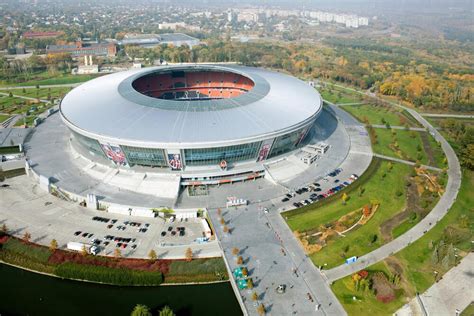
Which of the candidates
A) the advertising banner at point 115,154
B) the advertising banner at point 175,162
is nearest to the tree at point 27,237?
the advertising banner at point 115,154

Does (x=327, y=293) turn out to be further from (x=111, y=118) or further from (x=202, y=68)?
(x=202, y=68)

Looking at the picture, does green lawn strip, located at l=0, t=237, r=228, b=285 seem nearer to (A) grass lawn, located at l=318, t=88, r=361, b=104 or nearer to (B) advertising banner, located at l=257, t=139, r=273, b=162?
(B) advertising banner, located at l=257, t=139, r=273, b=162

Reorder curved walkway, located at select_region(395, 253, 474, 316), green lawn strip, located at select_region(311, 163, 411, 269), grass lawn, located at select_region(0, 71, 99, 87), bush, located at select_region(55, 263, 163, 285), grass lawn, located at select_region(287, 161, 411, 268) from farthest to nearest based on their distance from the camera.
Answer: grass lawn, located at select_region(0, 71, 99, 87) → grass lawn, located at select_region(287, 161, 411, 268) → green lawn strip, located at select_region(311, 163, 411, 269) → bush, located at select_region(55, 263, 163, 285) → curved walkway, located at select_region(395, 253, 474, 316)

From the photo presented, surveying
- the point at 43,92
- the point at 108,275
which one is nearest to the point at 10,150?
the point at 108,275

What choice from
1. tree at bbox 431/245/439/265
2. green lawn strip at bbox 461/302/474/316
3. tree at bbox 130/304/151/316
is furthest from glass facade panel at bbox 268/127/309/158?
tree at bbox 130/304/151/316

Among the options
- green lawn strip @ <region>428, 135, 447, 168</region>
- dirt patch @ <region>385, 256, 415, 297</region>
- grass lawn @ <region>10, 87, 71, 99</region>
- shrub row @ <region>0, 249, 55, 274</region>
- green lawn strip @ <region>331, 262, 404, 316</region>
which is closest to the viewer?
green lawn strip @ <region>331, 262, 404, 316</region>

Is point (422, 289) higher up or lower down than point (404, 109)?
lower down

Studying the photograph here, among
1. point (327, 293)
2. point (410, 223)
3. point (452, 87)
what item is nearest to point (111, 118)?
point (327, 293)
